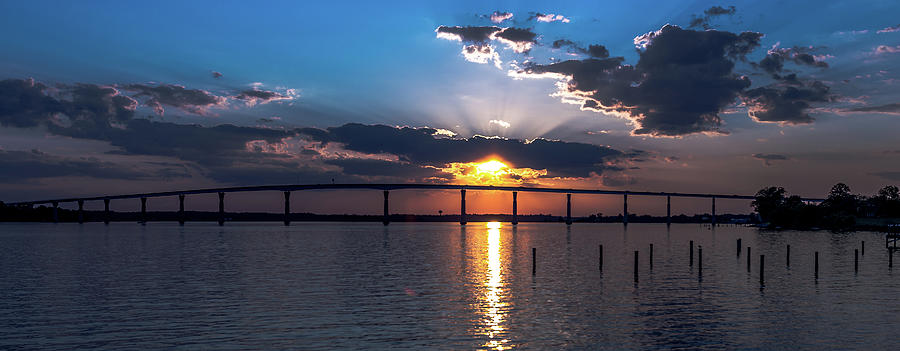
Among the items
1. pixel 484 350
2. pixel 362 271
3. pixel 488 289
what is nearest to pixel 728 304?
pixel 488 289

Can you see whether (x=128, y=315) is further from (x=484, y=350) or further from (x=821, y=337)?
(x=821, y=337)

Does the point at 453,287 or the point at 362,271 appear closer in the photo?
the point at 453,287

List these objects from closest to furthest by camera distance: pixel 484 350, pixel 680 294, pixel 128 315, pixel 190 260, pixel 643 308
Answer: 1. pixel 484 350
2. pixel 128 315
3. pixel 643 308
4. pixel 680 294
5. pixel 190 260

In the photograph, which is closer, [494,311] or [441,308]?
[494,311]

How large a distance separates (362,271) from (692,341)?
35.4 m

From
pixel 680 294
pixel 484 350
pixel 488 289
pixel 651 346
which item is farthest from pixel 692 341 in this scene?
pixel 488 289

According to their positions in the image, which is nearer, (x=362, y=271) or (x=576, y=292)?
(x=576, y=292)

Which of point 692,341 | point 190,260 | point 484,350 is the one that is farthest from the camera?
point 190,260

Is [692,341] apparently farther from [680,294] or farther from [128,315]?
[128,315]

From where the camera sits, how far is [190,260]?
7088cm

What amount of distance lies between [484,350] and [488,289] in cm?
2012

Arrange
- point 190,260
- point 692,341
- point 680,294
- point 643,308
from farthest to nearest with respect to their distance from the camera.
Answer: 1. point 190,260
2. point 680,294
3. point 643,308
4. point 692,341

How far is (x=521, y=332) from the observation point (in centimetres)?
2842

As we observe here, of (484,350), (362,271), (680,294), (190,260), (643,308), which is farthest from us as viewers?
(190,260)
